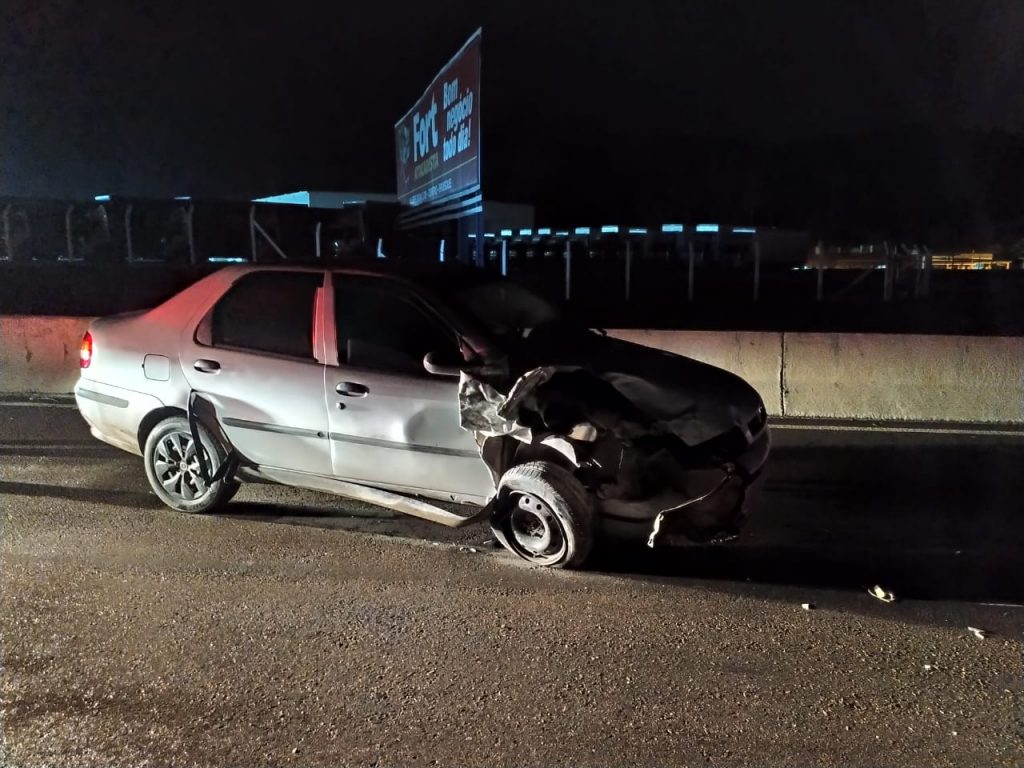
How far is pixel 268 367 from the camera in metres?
4.91

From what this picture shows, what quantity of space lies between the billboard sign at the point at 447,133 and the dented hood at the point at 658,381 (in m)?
6.93

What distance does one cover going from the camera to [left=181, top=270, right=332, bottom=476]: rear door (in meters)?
4.84

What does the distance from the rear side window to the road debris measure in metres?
3.38

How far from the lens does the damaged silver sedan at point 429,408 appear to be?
427 cm

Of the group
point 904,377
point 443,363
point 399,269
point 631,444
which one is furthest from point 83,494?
point 904,377

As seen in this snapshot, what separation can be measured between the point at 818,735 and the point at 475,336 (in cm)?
262

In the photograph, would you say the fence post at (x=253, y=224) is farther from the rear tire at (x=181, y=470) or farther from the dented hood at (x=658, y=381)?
the dented hood at (x=658, y=381)

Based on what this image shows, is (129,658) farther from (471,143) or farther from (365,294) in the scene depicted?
(471,143)

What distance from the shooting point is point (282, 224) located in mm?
21688

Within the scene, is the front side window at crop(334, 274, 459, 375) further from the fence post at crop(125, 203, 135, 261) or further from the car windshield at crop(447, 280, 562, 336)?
the fence post at crop(125, 203, 135, 261)

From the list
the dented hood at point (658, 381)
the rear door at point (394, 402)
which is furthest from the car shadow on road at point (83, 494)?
the dented hood at point (658, 381)

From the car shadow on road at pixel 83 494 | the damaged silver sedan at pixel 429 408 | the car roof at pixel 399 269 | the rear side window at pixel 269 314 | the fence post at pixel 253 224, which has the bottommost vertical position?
the car shadow on road at pixel 83 494

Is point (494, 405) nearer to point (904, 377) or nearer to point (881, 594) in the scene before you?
point (881, 594)

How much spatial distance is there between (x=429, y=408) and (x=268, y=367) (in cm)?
112
